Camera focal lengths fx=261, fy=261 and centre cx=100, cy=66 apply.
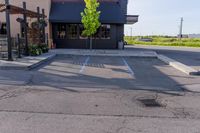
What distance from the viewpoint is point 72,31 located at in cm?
2728

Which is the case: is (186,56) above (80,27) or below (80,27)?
below

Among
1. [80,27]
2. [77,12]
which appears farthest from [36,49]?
[77,12]

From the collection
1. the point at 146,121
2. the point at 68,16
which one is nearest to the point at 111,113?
the point at 146,121

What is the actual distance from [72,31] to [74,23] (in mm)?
929

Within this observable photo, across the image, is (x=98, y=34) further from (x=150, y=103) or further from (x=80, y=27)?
(x=150, y=103)

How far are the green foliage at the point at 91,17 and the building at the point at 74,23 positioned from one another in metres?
1.55

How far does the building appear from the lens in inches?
1032

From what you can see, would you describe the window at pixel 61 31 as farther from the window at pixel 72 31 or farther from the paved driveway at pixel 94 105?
the paved driveway at pixel 94 105

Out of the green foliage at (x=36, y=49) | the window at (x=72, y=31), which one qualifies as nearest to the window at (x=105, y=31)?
the window at (x=72, y=31)

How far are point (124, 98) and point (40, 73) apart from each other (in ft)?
18.1

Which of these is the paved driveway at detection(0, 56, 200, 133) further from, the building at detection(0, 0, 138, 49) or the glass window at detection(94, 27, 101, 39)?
the glass window at detection(94, 27, 101, 39)

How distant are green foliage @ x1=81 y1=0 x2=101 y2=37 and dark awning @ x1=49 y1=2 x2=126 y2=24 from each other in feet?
5.04

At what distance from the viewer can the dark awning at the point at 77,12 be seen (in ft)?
85.6

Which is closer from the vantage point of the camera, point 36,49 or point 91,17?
point 36,49
